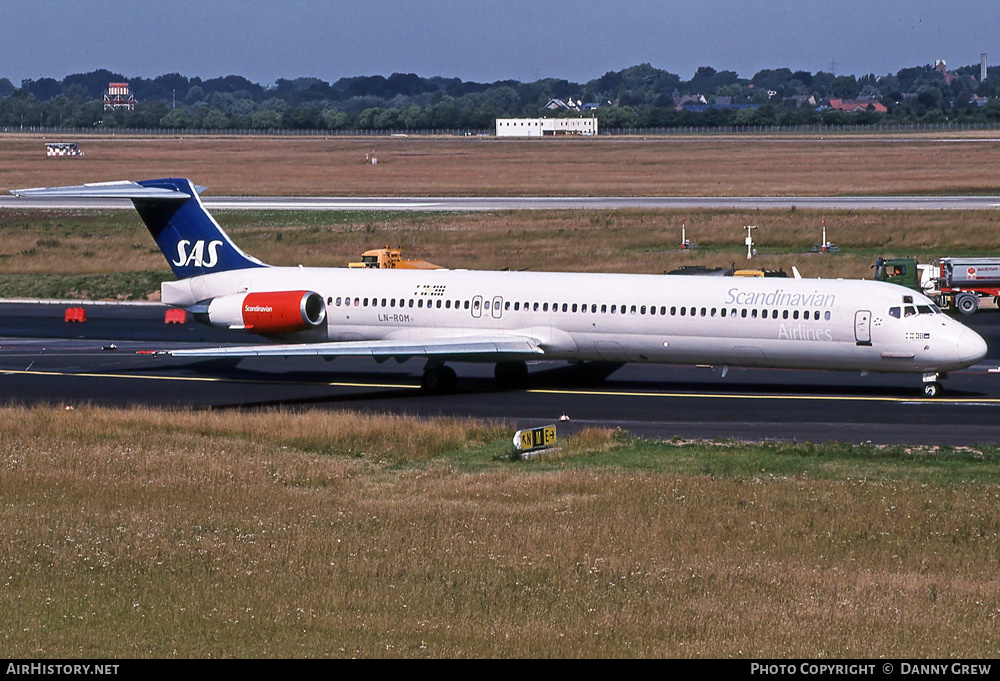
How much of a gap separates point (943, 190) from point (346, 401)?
75312mm

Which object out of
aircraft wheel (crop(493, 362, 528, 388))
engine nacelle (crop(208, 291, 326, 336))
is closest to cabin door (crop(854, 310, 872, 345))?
aircraft wheel (crop(493, 362, 528, 388))

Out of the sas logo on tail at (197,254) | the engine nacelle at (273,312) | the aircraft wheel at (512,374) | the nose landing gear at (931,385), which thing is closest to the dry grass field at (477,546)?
the nose landing gear at (931,385)

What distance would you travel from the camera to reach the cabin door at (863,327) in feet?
110

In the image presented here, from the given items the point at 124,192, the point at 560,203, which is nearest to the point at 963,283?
the point at 124,192

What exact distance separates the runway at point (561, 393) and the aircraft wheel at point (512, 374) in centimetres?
33

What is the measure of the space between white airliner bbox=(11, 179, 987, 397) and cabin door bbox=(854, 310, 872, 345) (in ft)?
0.16

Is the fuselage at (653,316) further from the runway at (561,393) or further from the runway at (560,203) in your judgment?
the runway at (560,203)

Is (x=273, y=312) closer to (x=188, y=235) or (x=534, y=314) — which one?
(x=188, y=235)

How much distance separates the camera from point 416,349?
35.4 metres

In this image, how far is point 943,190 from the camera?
101 metres

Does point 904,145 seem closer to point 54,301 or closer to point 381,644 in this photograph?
point 54,301

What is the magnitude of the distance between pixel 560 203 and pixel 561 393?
59214 millimetres

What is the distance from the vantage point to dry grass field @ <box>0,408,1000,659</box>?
15469 millimetres
